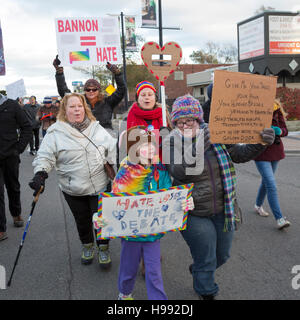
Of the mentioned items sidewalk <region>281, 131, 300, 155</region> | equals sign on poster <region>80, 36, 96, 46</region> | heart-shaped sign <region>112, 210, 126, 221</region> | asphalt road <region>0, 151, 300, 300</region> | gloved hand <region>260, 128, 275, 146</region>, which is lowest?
asphalt road <region>0, 151, 300, 300</region>

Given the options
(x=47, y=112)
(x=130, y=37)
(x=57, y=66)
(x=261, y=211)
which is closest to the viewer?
(x=57, y=66)

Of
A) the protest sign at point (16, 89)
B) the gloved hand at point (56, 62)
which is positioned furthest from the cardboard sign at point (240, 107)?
the protest sign at point (16, 89)

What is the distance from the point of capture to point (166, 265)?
3.59 metres

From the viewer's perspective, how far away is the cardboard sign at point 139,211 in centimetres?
250

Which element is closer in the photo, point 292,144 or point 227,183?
point 227,183

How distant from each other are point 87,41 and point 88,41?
0.05 ft

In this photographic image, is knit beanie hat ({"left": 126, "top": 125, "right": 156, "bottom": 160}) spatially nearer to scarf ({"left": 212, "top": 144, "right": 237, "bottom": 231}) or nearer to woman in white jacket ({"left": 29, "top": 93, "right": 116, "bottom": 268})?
scarf ({"left": 212, "top": 144, "right": 237, "bottom": 231})

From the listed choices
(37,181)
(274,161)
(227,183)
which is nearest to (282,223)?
(274,161)

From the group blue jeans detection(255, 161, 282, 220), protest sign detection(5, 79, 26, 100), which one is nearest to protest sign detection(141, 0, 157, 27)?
protest sign detection(5, 79, 26, 100)

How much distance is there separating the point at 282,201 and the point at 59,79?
4057mm

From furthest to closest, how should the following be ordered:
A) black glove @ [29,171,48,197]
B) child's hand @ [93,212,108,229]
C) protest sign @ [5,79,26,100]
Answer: protest sign @ [5,79,26,100] → black glove @ [29,171,48,197] → child's hand @ [93,212,108,229]

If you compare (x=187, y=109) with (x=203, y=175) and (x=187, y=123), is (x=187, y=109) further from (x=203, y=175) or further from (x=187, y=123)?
(x=203, y=175)

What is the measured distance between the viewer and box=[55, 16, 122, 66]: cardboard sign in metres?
5.05
